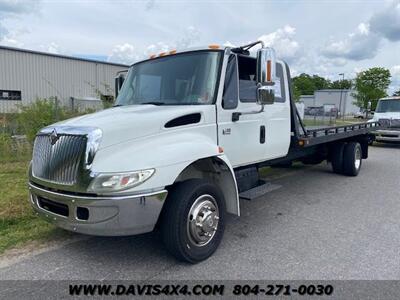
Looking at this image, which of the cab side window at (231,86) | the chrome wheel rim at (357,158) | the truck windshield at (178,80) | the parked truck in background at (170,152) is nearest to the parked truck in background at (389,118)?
the chrome wheel rim at (357,158)

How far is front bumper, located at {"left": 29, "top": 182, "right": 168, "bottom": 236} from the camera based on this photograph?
10.1 feet

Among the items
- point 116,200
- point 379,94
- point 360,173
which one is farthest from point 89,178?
point 379,94

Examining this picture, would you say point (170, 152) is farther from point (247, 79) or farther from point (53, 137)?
point (247, 79)

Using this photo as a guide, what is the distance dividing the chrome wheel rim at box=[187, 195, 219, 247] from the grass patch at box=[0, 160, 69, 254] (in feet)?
6.11

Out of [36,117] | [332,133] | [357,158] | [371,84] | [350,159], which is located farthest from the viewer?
[371,84]

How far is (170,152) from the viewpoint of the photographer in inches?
132

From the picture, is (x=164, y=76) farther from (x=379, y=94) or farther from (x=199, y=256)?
(x=379, y=94)

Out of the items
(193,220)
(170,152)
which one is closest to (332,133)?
(193,220)

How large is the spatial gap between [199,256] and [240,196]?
119 cm

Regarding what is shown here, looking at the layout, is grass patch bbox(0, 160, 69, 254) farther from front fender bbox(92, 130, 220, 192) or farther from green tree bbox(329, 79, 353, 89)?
green tree bbox(329, 79, 353, 89)

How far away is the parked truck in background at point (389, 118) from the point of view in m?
14.5

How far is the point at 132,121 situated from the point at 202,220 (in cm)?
128

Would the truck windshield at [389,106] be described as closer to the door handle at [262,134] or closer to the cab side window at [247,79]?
the door handle at [262,134]

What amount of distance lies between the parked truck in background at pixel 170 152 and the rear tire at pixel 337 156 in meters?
3.79
